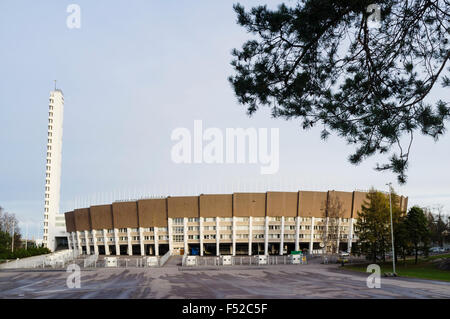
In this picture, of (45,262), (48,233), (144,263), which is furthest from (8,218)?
(144,263)

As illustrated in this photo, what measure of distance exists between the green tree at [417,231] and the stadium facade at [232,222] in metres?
37.5

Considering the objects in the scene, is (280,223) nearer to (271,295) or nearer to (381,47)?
(271,295)

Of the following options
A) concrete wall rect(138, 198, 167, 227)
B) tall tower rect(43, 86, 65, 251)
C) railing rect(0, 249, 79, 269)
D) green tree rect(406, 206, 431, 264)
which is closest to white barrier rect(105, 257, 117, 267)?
railing rect(0, 249, 79, 269)

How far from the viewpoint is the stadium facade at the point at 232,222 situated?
9138 cm

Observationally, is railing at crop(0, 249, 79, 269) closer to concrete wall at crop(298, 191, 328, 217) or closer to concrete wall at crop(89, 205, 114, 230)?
concrete wall at crop(89, 205, 114, 230)

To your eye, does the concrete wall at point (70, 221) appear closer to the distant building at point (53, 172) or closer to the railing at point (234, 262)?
the distant building at point (53, 172)

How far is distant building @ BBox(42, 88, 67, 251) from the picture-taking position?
134 m

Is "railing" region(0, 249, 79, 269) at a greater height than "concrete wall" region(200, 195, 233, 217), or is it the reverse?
"concrete wall" region(200, 195, 233, 217)

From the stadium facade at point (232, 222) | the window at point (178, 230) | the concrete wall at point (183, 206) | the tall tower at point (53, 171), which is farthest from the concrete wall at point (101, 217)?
the tall tower at point (53, 171)

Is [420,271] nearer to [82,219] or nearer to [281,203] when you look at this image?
[281,203]

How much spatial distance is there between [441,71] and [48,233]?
143117 millimetres

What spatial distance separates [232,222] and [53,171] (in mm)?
73482

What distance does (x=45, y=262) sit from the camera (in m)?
57.9
